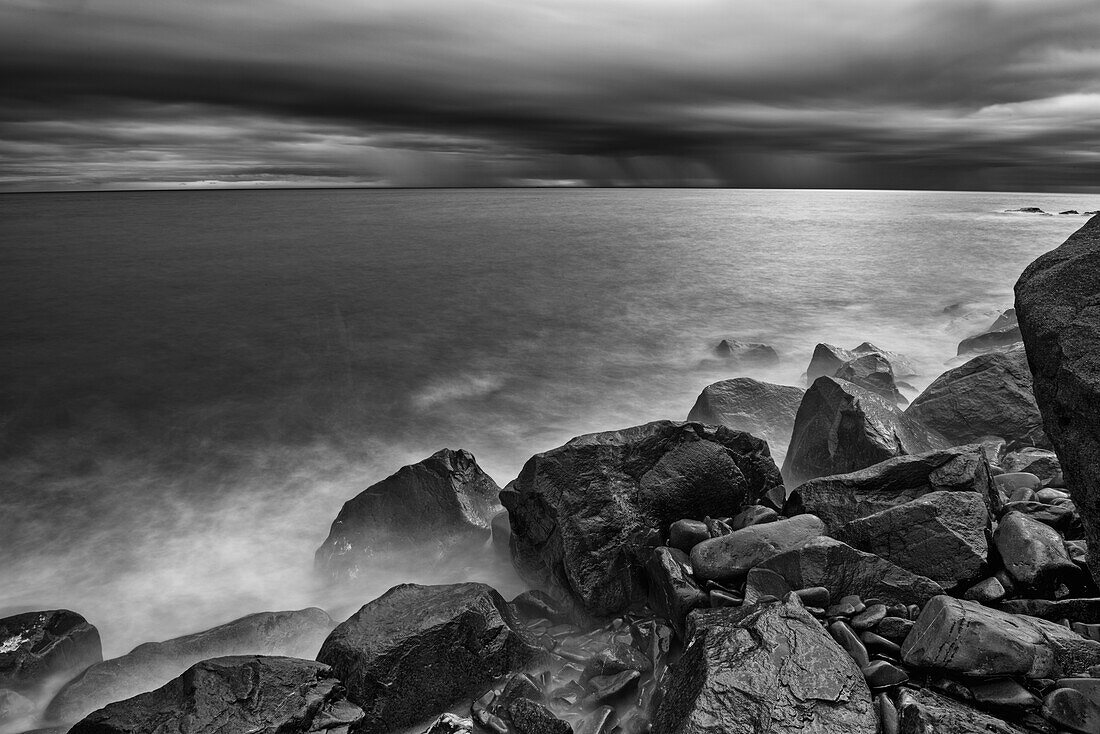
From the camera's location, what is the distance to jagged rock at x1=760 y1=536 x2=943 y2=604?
5605 mm

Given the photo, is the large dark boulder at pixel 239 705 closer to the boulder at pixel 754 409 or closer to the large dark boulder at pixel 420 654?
the large dark boulder at pixel 420 654

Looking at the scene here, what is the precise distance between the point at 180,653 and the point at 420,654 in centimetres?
330

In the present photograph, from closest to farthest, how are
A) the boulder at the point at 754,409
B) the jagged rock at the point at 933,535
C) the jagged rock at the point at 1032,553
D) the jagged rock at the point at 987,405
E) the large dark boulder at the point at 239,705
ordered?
1. the large dark boulder at the point at 239,705
2. the jagged rock at the point at 1032,553
3. the jagged rock at the point at 933,535
4. the jagged rock at the point at 987,405
5. the boulder at the point at 754,409

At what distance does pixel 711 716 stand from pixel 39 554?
11467 mm

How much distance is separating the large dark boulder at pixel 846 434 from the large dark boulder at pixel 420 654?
4740 millimetres

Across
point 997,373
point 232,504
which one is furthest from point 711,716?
point 232,504

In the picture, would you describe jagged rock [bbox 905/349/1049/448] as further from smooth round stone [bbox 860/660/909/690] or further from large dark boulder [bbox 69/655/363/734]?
large dark boulder [bbox 69/655/363/734]

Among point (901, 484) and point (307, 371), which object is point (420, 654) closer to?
point (901, 484)

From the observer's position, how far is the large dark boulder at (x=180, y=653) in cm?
673

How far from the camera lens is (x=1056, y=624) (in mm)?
4832

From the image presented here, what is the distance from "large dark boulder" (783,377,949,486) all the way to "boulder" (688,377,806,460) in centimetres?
167

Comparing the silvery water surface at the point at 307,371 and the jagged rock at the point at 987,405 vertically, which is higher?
the jagged rock at the point at 987,405

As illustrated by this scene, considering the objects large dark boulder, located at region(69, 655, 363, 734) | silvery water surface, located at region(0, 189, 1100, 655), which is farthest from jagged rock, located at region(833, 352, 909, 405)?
large dark boulder, located at region(69, 655, 363, 734)

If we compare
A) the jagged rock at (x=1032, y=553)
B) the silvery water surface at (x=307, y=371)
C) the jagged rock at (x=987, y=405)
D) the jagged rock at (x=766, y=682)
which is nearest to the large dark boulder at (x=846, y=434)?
the jagged rock at (x=987, y=405)
